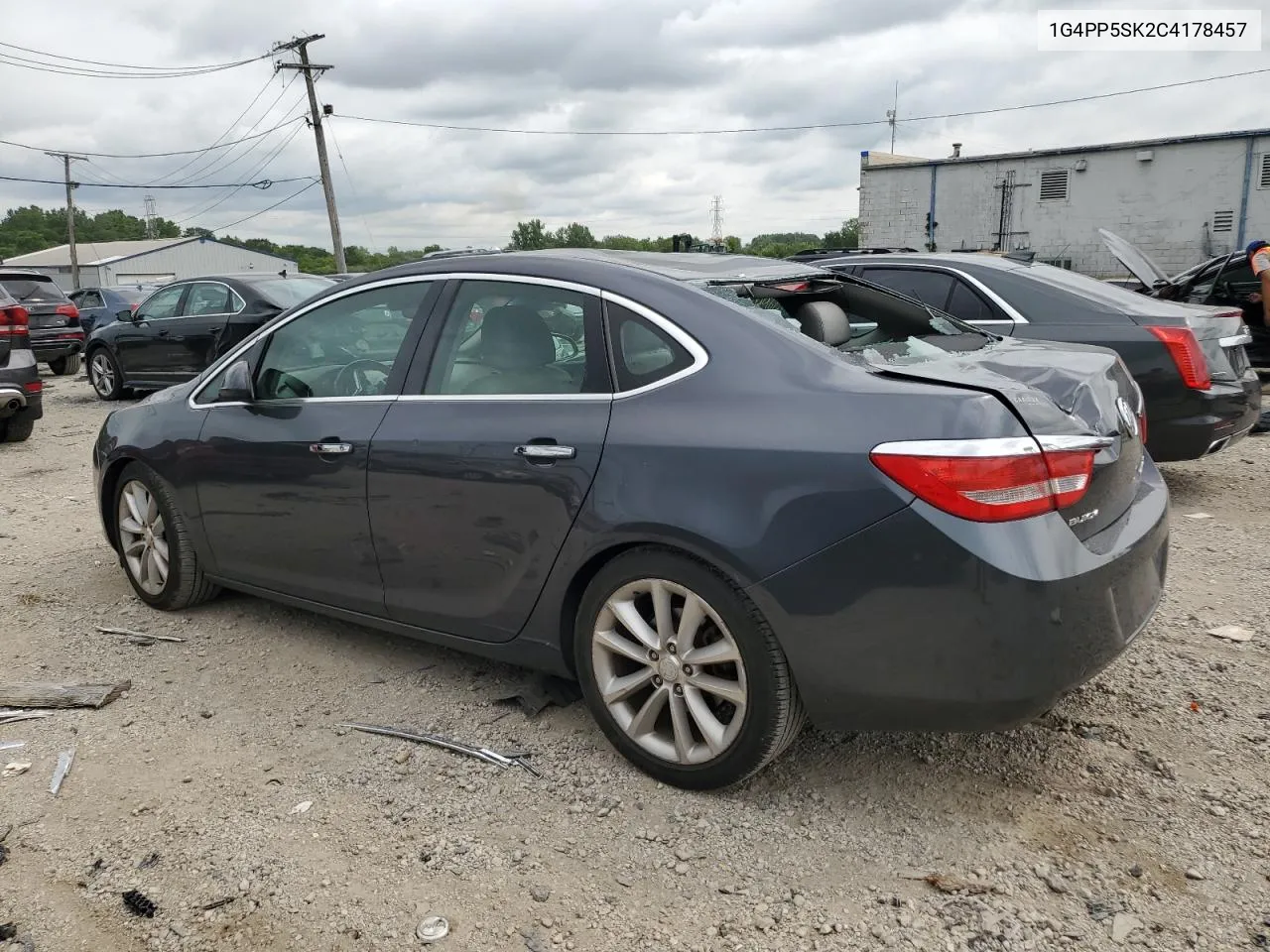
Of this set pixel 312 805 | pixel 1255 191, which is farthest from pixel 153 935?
pixel 1255 191

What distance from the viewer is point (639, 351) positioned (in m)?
3.03

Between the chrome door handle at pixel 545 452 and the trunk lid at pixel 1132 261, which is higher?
the trunk lid at pixel 1132 261

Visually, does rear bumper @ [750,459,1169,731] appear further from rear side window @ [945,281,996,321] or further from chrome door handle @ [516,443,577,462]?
rear side window @ [945,281,996,321]

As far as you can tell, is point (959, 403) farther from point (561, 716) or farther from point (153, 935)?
point (153, 935)

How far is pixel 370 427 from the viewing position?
3570 mm

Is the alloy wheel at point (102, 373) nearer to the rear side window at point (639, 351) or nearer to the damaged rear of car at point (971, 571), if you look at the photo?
the rear side window at point (639, 351)

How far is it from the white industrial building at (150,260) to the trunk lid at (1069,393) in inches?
2898

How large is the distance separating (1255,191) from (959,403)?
25.7 m

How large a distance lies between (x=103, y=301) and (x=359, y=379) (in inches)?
765

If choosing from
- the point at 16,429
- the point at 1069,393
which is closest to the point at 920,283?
the point at 1069,393

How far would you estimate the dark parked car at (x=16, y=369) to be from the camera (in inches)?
357

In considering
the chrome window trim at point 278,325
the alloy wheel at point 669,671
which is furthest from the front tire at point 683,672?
the chrome window trim at point 278,325

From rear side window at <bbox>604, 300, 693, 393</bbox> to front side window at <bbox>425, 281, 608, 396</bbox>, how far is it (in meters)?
0.05

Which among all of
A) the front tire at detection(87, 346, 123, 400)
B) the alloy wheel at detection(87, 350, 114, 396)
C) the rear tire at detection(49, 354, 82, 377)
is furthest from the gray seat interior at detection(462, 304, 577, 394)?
the rear tire at detection(49, 354, 82, 377)
